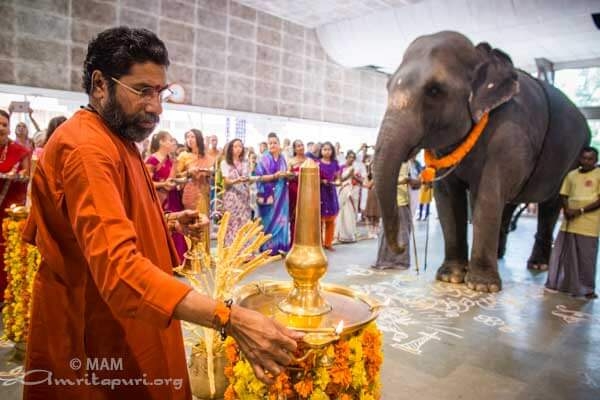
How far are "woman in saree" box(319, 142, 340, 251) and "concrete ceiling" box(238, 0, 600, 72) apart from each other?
538 centimetres

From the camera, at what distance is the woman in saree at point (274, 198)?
632 cm

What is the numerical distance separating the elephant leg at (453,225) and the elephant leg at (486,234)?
334 mm

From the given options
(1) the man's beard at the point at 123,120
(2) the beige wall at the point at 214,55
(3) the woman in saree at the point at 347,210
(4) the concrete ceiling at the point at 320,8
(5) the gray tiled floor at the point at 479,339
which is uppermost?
(4) the concrete ceiling at the point at 320,8

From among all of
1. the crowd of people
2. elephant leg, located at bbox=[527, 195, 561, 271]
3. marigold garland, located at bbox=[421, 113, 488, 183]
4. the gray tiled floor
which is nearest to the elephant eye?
marigold garland, located at bbox=[421, 113, 488, 183]

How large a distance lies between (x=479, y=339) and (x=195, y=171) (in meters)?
3.57

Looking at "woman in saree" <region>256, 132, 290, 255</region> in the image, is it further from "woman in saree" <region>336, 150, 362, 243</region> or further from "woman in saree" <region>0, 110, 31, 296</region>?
"woman in saree" <region>0, 110, 31, 296</region>

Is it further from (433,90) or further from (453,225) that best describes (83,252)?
(453,225)

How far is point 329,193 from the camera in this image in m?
6.86

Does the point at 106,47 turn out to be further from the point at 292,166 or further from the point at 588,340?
the point at 292,166

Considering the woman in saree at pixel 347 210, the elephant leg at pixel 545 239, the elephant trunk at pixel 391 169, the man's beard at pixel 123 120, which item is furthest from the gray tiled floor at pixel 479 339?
the woman in saree at pixel 347 210

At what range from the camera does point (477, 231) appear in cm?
453

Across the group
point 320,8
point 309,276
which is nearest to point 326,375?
point 309,276

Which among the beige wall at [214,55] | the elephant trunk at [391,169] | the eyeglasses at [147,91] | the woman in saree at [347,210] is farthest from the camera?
the beige wall at [214,55]

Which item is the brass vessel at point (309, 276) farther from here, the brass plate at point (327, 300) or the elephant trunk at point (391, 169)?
the elephant trunk at point (391, 169)
